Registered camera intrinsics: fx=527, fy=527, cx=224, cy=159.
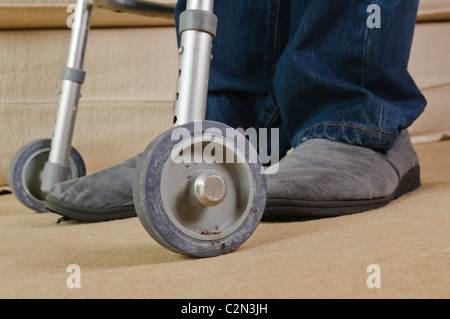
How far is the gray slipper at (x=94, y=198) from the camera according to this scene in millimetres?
700

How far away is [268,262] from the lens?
1.32 feet

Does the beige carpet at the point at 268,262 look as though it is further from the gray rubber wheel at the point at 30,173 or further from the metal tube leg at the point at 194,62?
the gray rubber wheel at the point at 30,173

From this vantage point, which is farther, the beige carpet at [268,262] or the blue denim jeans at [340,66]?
the blue denim jeans at [340,66]

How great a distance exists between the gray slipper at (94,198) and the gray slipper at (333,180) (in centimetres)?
22

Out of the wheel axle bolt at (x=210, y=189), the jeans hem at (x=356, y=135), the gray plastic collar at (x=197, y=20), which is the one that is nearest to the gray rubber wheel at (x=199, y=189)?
the wheel axle bolt at (x=210, y=189)

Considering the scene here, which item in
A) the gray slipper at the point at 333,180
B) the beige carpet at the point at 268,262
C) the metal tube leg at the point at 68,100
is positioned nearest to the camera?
the beige carpet at the point at 268,262

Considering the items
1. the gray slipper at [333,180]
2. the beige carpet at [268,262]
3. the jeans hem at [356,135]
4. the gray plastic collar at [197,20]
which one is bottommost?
the beige carpet at [268,262]

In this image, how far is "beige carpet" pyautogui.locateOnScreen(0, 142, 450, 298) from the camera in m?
0.34

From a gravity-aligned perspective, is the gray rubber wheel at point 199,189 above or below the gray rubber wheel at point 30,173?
below

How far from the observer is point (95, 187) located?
72cm

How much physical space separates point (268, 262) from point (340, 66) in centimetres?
39

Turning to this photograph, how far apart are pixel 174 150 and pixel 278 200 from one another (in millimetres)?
209

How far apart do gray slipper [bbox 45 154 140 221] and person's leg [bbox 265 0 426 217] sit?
23 centimetres

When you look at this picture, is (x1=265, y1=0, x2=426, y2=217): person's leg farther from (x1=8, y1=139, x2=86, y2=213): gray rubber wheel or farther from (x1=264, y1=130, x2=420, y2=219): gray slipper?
(x1=8, y1=139, x2=86, y2=213): gray rubber wheel
